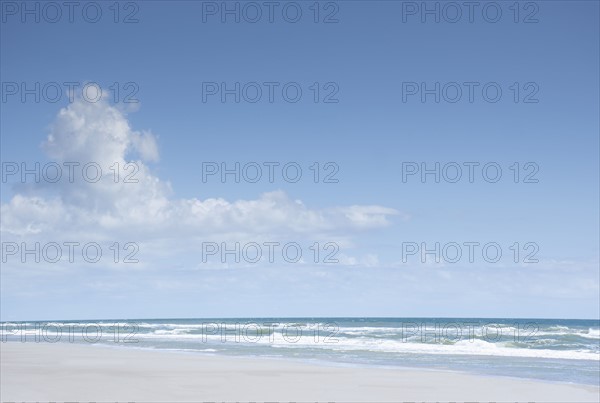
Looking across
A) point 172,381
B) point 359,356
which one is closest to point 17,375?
point 172,381

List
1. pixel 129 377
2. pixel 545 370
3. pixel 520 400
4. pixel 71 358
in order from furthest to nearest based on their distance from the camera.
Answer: pixel 71 358 → pixel 545 370 → pixel 129 377 → pixel 520 400

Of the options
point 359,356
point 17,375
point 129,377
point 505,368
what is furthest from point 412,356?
point 17,375

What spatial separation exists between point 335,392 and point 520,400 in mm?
4080

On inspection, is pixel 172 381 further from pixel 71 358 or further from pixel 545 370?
pixel 545 370

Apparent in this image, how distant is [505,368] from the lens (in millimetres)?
20797

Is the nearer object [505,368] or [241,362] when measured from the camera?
[505,368]

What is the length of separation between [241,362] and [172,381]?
6387 mm

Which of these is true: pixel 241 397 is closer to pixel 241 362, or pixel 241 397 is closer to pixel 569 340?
pixel 241 362

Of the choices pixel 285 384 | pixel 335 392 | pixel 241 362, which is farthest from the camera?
pixel 241 362

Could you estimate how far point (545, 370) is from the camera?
2023 centimetres

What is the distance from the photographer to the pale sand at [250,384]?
13.8m

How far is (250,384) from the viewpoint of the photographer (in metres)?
16.1

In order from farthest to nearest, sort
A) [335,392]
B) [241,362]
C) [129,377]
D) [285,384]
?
[241,362] < [129,377] < [285,384] < [335,392]

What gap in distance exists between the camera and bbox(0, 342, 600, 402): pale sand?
1384 cm
